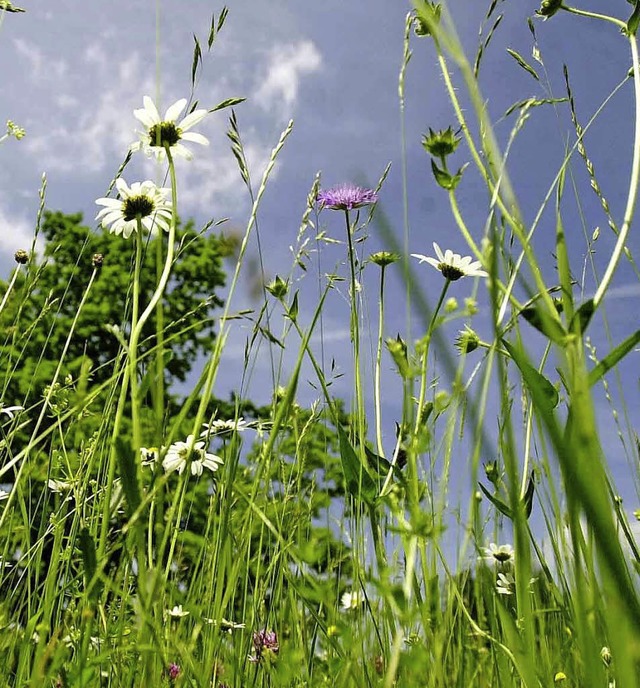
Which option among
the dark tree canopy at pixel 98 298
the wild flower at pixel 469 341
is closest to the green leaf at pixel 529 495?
the wild flower at pixel 469 341

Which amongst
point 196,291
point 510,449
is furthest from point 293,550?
point 196,291

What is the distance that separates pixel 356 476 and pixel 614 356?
291 millimetres

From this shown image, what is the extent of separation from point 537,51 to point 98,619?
1.08 metres

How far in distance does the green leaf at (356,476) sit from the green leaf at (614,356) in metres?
0.24

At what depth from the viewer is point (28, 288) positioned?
1193 millimetres

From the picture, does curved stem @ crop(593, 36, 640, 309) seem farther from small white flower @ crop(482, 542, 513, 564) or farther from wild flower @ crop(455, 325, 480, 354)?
small white flower @ crop(482, 542, 513, 564)

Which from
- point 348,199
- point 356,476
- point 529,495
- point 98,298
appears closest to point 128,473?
point 356,476

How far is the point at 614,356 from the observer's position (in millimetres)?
503

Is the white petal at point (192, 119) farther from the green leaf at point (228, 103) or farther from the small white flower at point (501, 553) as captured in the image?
the small white flower at point (501, 553)

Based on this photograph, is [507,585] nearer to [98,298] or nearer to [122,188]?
[122,188]

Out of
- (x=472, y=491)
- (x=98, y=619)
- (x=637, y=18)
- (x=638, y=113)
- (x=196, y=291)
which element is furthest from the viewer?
(x=196, y=291)

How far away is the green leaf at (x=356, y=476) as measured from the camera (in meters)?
0.68

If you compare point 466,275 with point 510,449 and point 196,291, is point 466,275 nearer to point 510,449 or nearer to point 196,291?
point 510,449

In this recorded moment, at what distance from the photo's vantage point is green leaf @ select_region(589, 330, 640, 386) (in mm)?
477
